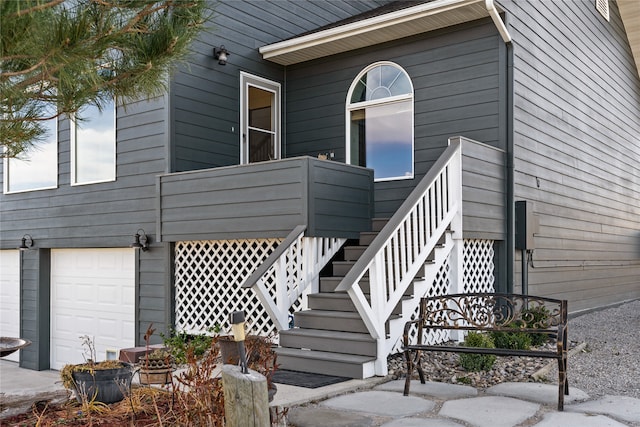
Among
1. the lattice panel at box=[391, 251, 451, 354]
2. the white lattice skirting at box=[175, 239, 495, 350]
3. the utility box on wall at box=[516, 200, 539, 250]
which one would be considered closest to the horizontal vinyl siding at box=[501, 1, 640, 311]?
the utility box on wall at box=[516, 200, 539, 250]

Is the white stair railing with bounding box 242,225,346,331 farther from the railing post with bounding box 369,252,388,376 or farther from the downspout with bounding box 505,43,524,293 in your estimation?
the downspout with bounding box 505,43,524,293

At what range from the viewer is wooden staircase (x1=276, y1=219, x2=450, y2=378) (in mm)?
5309

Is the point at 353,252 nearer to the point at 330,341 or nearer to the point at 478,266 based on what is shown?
the point at 478,266

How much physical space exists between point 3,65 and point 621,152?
10731 millimetres

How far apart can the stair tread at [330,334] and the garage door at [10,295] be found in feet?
20.2

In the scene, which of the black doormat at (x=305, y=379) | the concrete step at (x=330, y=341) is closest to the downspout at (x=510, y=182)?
the concrete step at (x=330, y=341)

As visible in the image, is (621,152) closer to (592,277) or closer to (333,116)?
(592,277)

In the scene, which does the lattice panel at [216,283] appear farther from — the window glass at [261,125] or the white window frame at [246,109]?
the window glass at [261,125]

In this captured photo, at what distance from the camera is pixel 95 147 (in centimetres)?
907

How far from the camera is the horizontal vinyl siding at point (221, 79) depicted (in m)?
8.08

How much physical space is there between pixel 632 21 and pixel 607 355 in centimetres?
810

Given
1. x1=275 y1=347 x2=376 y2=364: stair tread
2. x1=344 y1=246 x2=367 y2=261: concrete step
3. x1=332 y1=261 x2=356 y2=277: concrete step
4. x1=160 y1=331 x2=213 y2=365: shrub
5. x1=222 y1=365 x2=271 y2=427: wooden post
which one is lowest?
x1=160 y1=331 x2=213 y2=365: shrub

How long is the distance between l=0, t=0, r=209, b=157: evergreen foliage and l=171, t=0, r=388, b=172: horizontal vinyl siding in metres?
3.39

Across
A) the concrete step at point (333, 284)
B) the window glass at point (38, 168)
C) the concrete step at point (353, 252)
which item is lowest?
the concrete step at point (333, 284)
